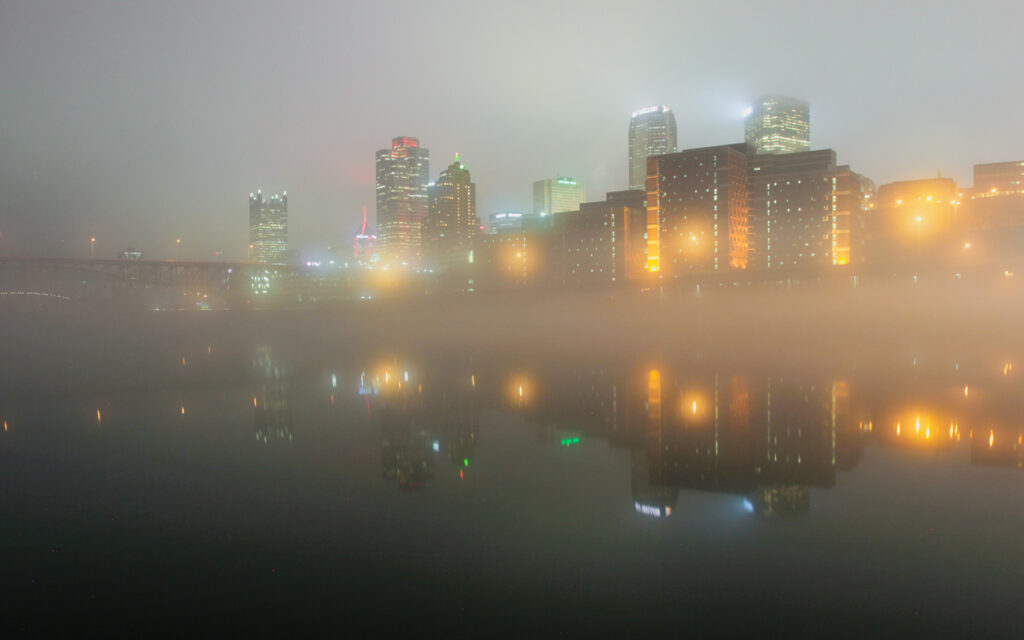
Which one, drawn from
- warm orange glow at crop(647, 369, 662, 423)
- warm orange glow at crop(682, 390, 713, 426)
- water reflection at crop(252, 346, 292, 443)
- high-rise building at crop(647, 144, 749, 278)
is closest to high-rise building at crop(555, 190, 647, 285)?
high-rise building at crop(647, 144, 749, 278)

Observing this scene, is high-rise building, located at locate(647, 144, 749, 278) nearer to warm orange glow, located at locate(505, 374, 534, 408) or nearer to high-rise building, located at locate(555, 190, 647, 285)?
high-rise building, located at locate(555, 190, 647, 285)

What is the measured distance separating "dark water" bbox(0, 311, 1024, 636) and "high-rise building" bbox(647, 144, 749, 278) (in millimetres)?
78095

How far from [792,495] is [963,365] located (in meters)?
19.2

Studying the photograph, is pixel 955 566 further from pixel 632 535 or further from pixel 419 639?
pixel 419 639

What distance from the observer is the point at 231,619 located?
6.98 metres

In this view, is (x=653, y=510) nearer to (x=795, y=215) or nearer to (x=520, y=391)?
(x=520, y=391)

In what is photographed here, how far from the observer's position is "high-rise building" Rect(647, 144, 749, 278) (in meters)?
96.1

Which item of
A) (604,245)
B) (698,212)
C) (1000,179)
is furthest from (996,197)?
(604,245)

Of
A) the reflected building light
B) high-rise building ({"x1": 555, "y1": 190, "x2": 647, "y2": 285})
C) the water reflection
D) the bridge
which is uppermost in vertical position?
high-rise building ({"x1": 555, "y1": 190, "x2": 647, "y2": 285})

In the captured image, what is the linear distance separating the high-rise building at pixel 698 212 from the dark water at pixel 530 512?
78095 millimetres

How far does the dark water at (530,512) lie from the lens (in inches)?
283

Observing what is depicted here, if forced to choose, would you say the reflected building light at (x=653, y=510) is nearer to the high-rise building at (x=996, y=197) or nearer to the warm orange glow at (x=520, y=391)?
the warm orange glow at (x=520, y=391)

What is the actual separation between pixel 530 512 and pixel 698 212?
93839 millimetres

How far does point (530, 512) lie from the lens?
10.2 metres
